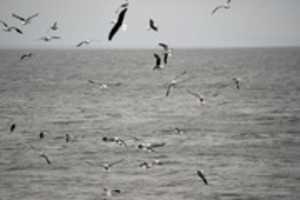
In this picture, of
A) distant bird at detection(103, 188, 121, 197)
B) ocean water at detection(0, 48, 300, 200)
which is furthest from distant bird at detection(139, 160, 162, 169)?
distant bird at detection(103, 188, 121, 197)

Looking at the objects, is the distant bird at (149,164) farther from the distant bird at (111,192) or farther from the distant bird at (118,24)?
the distant bird at (118,24)

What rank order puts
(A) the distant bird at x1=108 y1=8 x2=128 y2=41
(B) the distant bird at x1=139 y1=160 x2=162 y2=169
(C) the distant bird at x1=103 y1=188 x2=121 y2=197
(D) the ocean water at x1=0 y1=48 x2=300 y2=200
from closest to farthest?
(A) the distant bird at x1=108 y1=8 x2=128 y2=41
(C) the distant bird at x1=103 y1=188 x2=121 y2=197
(D) the ocean water at x1=0 y1=48 x2=300 y2=200
(B) the distant bird at x1=139 y1=160 x2=162 y2=169

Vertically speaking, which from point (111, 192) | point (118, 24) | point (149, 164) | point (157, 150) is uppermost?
point (118, 24)

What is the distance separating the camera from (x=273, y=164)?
41844 mm

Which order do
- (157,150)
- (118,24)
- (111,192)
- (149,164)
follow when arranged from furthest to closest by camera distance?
(157,150) < (149,164) < (111,192) < (118,24)

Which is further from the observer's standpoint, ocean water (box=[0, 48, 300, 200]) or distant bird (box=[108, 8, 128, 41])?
ocean water (box=[0, 48, 300, 200])

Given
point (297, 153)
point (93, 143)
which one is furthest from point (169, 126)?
point (297, 153)

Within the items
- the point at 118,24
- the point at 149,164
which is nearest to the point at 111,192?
the point at 149,164

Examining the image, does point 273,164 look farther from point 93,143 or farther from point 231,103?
point 231,103

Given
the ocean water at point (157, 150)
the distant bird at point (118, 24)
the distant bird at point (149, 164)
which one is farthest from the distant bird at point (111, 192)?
the distant bird at point (118, 24)

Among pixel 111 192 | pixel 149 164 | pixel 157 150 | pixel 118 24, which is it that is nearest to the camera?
pixel 118 24

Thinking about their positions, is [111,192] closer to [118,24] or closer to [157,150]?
[157,150]

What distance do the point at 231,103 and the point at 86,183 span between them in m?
52.8

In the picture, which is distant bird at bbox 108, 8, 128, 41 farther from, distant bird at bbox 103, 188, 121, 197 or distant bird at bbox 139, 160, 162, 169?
distant bird at bbox 139, 160, 162, 169
